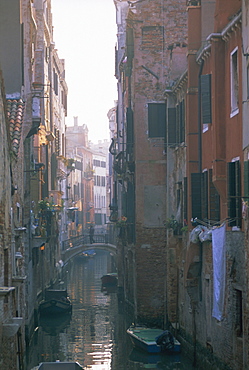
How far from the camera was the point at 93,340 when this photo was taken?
30.3 m

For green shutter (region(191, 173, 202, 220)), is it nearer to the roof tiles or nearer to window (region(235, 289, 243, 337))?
window (region(235, 289, 243, 337))

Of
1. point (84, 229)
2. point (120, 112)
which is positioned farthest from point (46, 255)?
point (84, 229)

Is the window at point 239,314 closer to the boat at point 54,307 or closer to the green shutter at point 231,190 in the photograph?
the green shutter at point 231,190

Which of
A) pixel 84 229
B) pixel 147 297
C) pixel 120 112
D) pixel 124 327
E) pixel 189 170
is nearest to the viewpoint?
pixel 189 170

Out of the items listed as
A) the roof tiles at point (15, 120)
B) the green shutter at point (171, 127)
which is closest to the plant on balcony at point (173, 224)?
the green shutter at point (171, 127)

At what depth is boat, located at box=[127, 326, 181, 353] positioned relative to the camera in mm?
24250

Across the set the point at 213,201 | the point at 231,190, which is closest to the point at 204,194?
the point at 213,201

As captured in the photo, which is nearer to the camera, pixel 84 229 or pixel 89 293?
pixel 89 293

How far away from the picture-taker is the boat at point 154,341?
79.6ft

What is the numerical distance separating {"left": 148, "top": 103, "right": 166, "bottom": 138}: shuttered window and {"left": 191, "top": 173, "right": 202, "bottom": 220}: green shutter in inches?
326

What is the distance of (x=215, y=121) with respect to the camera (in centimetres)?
1866

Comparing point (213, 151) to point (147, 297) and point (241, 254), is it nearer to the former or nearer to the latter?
point (241, 254)

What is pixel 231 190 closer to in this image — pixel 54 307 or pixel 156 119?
pixel 156 119

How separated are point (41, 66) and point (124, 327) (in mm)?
16013
